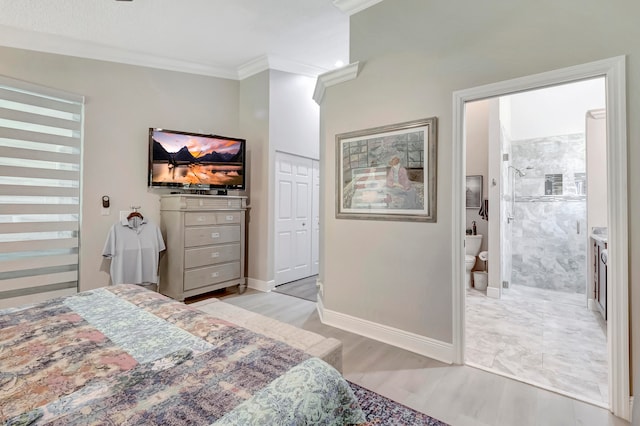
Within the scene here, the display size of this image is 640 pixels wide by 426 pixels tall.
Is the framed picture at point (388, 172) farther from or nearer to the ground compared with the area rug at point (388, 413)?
farther from the ground

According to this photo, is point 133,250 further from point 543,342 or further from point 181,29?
point 543,342

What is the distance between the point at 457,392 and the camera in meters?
1.89

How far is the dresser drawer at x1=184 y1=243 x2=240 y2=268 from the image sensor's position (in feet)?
11.3

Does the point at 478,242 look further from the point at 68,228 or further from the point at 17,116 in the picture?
the point at 17,116

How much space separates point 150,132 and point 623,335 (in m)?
4.48

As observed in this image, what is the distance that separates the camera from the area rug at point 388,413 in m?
1.61

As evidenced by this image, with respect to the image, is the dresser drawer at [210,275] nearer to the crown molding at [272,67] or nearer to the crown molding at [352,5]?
the crown molding at [272,67]

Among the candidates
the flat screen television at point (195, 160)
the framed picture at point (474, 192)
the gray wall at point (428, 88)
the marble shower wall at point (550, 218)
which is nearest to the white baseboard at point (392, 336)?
the gray wall at point (428, 88)

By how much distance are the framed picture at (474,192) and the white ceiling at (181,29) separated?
8.57 ft

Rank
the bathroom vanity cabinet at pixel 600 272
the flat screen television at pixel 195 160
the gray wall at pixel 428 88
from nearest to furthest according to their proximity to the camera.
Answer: the gray wall at pixel 428 88, the bathroom vanity cabinet at pixel 600 272, the flat screen television at pixel 195 160

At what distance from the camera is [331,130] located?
2965 millimetres

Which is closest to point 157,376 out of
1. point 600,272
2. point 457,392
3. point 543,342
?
point 457,392

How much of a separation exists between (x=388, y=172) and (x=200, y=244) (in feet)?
7.82

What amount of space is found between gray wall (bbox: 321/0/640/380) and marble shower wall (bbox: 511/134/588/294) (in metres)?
2.85
